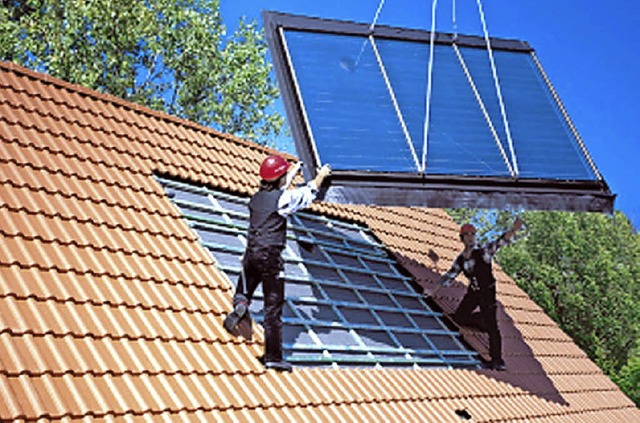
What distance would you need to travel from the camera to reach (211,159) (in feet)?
27.5

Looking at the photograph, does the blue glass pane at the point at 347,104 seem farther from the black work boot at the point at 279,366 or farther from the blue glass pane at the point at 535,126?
the black work boot at the point at 279,366

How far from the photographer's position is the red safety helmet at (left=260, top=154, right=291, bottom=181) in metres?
5.45

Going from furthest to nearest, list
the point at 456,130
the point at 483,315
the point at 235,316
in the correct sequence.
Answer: the point at 483,315
the point at 456,130
the point at 235,316

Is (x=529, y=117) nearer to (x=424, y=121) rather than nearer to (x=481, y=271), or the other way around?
(x=424, y=121)

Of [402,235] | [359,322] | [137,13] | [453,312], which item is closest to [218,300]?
[359,322]

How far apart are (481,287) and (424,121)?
2088 mm

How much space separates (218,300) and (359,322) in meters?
1.67

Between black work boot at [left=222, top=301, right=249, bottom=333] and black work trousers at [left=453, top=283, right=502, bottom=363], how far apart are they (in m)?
3.36

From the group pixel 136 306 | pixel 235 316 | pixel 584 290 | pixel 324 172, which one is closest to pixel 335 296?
pixel 324 172

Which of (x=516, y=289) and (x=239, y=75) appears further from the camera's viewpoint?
(x=239, y=75)

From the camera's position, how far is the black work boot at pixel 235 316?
5527 millimetres

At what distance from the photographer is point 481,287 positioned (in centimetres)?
822

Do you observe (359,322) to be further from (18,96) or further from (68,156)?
(18,96)

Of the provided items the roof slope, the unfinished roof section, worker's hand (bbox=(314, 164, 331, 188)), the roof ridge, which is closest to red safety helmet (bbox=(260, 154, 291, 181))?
worker's hand (bbox=(314, 164, 331, 188))
